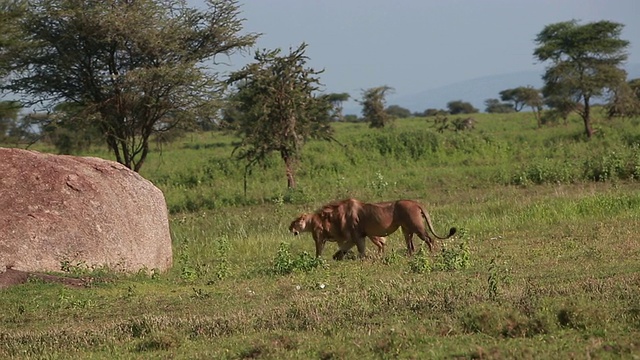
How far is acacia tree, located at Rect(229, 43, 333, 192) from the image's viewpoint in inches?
1040

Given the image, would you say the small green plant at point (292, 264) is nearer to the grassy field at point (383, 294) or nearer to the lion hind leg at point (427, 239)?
the grassy field at point (383, 294)

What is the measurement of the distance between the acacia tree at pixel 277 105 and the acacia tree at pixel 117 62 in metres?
1.61

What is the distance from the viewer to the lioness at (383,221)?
1440 cm

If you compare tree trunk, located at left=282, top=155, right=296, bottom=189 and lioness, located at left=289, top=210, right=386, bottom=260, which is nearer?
lioness, located at left=289, top=210, right=386, bottom=260

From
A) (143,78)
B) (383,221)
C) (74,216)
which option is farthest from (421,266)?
(143,78)

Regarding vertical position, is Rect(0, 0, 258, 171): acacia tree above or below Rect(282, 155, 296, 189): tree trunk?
above

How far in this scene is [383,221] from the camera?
14453 mm

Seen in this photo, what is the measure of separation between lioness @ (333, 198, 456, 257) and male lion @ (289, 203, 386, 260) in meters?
0.05

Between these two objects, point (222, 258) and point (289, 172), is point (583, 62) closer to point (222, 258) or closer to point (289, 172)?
point (289, 172)

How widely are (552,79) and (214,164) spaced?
569 inches

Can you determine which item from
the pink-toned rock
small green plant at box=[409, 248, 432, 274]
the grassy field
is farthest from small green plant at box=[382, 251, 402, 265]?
the pink-toned rock

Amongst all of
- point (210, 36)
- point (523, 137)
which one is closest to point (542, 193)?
point (210, 36)

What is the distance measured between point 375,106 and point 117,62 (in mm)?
23361

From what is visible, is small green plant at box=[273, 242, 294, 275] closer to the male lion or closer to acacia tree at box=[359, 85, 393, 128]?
the male lion
